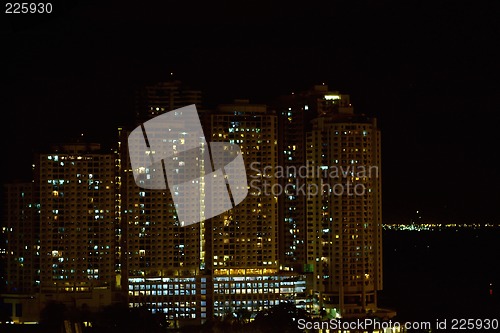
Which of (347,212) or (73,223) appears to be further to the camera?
(73,223)

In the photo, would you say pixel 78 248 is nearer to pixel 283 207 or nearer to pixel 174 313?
pixel 174 313

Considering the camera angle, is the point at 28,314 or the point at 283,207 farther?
the point at 283,207

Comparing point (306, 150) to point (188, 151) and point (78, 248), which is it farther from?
point (78, 248)

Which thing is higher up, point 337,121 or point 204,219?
point 337,121

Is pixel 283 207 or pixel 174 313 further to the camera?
pixel 283 207

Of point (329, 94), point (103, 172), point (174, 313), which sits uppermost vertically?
point (329, 94)

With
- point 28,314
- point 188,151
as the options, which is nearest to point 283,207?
point 188,151

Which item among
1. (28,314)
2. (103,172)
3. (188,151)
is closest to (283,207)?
(188,151)

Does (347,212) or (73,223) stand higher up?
(347,212)

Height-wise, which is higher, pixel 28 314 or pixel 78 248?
pixel 78 248
